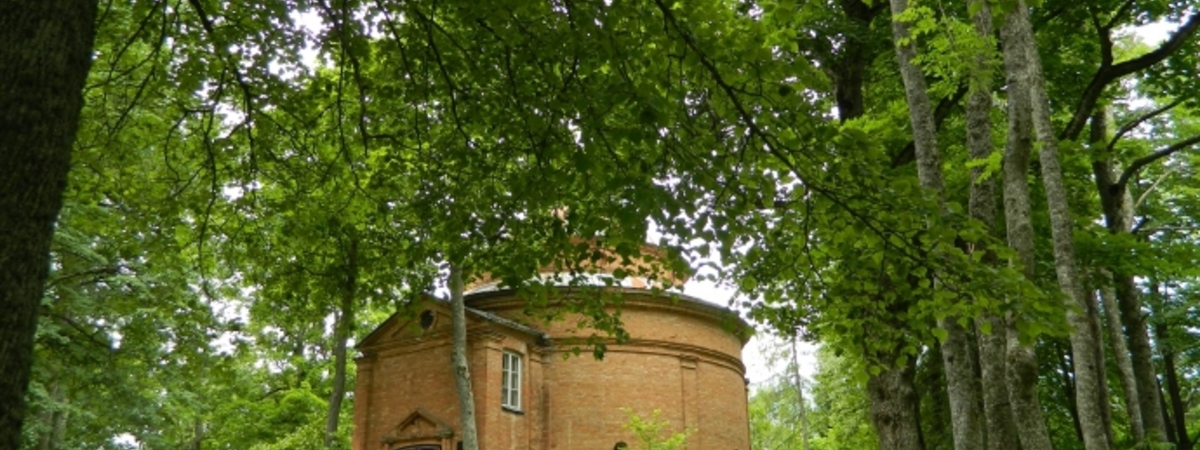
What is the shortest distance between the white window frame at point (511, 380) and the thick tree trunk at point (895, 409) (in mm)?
13172

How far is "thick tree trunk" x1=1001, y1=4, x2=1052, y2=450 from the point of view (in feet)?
25.7

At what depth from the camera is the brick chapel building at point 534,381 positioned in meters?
23.0

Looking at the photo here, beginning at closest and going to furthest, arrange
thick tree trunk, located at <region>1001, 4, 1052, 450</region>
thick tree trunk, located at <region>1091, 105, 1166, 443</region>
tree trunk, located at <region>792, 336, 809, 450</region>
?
thick tree trunk, located at <region>1001, 4, 1052, 450</region>, thick tree trunk, located at <region>1091, 105, 1166, 443</region>, tree trunk, located at <region>792, 336, 809, 450</region>

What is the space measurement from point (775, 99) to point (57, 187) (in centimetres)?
381

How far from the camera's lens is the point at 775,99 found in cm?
582

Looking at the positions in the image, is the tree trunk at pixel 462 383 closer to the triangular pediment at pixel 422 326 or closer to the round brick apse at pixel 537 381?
the round brick apse at pixel 537 381

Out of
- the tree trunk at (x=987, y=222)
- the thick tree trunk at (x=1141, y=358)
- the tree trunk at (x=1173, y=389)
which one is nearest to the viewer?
the tree trunk at (x=987, y=222)

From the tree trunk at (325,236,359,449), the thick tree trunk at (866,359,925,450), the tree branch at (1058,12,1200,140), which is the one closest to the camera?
the tree trunk at (325,236,359,449)

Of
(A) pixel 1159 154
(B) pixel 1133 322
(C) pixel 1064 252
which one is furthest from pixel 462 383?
(A) pixel 1159 154

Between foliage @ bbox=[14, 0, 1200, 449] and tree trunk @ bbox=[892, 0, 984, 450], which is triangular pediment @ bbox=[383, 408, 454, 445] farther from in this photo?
tree trunk @ bbox=[892, 0, 984, 450]

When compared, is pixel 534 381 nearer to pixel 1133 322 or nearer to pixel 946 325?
pixel 1133 322

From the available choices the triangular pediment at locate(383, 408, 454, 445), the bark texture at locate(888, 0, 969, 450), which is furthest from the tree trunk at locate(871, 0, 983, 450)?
the triangular pediment at locate(383, 408, 454, 445)

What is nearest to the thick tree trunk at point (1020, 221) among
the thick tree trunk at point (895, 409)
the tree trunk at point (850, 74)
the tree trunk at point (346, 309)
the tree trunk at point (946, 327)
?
the tree trunk at point (946, 327)

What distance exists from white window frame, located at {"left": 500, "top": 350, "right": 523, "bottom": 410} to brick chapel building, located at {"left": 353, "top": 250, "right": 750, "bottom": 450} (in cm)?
3
